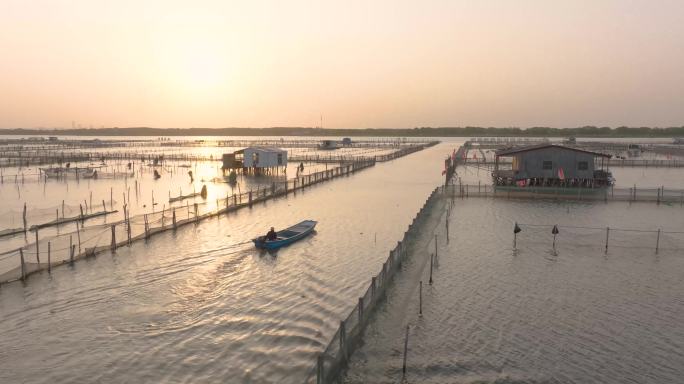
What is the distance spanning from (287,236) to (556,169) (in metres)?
31.0

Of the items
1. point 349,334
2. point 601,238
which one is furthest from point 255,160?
point 349,334

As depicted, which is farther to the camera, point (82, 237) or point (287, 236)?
point (287, 236)

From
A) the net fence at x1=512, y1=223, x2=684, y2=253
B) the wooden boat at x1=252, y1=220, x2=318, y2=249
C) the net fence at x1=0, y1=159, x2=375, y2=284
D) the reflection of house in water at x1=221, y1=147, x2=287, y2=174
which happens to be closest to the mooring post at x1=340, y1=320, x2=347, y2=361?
the wooden boat at x1=252, y1=220, x2=318, y2=249

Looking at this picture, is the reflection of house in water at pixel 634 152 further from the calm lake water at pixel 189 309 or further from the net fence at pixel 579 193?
the calm lake water at pixel 189 309

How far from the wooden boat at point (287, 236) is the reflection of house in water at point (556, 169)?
26.5 m

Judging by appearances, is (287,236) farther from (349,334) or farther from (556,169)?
(556,169)

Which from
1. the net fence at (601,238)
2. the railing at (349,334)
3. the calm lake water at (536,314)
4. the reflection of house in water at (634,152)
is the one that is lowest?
the calm lake water at (536,314)

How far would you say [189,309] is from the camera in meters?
17.1

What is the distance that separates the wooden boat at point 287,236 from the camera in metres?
24.9

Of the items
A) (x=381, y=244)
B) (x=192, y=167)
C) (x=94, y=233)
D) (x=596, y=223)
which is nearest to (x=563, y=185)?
(x=596, y=223)

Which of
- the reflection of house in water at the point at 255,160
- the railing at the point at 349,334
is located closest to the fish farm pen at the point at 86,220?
the reflection of house in water at the point at 255,160

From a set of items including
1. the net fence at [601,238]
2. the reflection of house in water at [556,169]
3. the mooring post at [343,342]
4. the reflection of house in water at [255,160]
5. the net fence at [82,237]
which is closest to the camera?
the mooring post at [343,342]

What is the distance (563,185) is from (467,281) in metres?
31.3

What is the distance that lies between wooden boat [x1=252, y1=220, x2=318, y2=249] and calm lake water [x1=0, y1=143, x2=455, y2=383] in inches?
19.4
